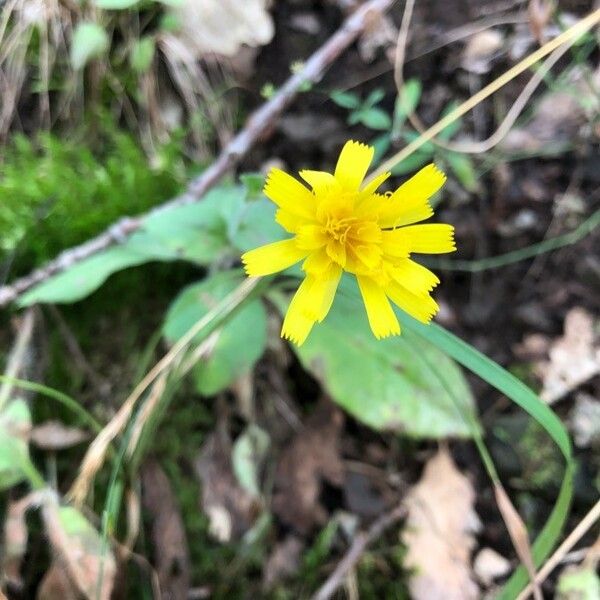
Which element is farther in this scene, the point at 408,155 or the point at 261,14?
the point at 261,14

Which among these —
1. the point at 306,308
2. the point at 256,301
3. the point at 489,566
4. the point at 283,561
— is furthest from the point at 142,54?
the point at 489,566

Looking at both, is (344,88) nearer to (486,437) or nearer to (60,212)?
(60,212)

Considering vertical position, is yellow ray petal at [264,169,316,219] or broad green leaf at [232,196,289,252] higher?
broad green leaf at [232,196,289,252]

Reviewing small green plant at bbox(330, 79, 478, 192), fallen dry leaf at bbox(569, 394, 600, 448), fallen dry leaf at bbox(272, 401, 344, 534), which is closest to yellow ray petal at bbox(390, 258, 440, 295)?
small green plant at bbox(330, 79, 478, 192)

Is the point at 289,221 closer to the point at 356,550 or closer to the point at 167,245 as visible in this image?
the point at 167,245

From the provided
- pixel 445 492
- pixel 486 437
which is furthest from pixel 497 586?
pixel 486 437

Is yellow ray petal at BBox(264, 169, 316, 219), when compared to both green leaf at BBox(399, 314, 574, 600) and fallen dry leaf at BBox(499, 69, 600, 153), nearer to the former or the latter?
green leaf at BBox(399, 314, 574, 600)

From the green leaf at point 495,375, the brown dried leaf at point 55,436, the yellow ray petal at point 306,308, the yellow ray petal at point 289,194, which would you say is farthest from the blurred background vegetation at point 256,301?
the green leaf at point 495,375
